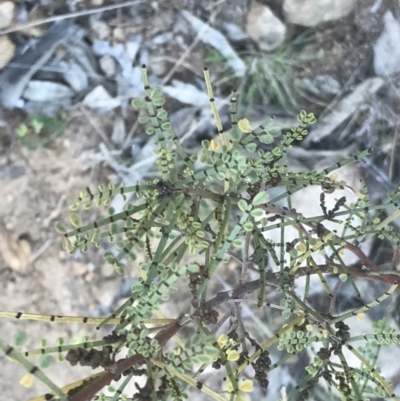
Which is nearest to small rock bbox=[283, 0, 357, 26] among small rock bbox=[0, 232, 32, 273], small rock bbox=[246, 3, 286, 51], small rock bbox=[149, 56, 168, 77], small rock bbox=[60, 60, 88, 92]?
small rock bbox=[246, 3, 286, 51]

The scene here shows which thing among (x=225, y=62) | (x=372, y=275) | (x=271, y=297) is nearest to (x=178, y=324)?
(x=372, y=275)

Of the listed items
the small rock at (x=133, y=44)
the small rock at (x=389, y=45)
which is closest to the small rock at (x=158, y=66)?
the small rock at (x=133, y=44)

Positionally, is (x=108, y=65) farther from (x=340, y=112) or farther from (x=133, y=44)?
(x=340, y=112)

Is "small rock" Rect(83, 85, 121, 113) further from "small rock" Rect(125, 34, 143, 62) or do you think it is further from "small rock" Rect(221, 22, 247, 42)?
"small rock" Rect(221, 22, 247, 42)

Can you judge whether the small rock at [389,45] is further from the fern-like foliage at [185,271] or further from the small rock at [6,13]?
the small rock at [6,13]

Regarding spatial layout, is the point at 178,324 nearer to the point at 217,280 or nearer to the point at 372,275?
the point at 372,275
